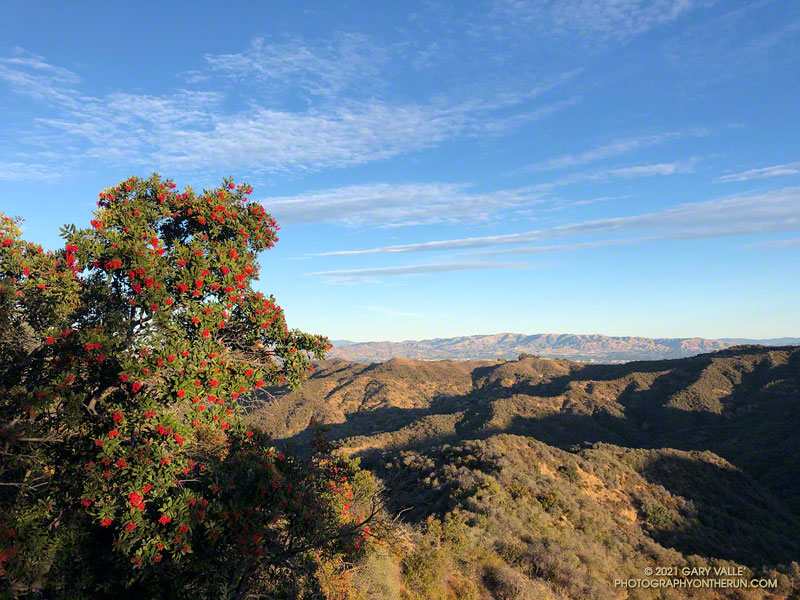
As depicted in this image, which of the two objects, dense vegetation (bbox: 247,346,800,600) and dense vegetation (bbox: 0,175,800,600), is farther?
dense vegetation (bbox: 247,346,800,600)

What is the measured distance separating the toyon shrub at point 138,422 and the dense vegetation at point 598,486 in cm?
206

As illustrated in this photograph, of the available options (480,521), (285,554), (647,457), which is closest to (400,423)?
(647,457)

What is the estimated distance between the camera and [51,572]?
6219 mm

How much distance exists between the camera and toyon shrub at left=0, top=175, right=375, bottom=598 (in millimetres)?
6008

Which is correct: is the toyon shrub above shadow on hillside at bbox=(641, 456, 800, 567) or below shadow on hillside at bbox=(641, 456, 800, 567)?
above

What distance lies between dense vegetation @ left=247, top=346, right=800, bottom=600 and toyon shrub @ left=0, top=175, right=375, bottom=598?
206 cm

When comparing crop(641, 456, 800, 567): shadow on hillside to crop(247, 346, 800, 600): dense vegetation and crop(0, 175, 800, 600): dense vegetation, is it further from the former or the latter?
crop(0, 175, 800, 600): dense vegetation

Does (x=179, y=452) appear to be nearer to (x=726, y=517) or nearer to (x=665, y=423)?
(x=726, y=517)

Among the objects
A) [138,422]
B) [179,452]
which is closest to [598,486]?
[179,452]

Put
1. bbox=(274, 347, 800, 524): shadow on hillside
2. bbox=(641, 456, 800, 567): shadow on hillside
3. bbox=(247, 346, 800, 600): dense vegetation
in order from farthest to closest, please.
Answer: bbox=(274, 347, 800, 524): shadow on hillside, bbox=(641, 456, 800, 567): shadow on hillside, bbox=(247, 346, 800, 600): dense vegetation

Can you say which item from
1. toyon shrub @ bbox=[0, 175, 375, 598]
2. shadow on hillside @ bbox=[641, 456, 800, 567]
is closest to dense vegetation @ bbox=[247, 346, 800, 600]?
shadow on hillside @ bbox=[641, 456, 800, 567]

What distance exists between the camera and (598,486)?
92.3 feet

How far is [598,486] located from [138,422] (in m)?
30.4

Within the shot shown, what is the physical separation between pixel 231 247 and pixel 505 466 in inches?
978
